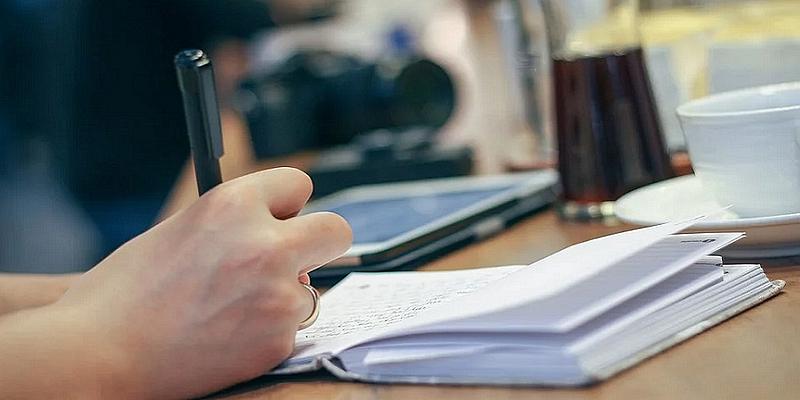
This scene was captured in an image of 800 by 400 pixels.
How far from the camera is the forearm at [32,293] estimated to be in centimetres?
89

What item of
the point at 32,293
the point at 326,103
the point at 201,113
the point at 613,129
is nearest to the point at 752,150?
the point at 613,129

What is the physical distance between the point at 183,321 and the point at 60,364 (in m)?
0.07

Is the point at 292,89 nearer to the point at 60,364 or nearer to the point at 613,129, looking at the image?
the point at 613,129

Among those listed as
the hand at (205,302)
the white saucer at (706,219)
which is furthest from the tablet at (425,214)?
the hand at (205,302)

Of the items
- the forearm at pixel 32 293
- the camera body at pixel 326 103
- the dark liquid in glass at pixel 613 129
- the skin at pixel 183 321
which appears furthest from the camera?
the camera body at pixel 326 103

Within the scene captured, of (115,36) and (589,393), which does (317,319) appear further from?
(115,36)

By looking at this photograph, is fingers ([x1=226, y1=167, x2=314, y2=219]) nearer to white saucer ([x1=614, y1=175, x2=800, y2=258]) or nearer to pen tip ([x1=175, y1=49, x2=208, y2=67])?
pen tip ([x1=175, y1=49, x2=208, y2=67])

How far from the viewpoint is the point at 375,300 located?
0.79 m

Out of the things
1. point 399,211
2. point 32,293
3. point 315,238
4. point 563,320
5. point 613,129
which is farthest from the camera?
point 399,211

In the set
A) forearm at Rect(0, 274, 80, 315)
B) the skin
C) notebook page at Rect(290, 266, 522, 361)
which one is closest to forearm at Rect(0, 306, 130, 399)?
the skin

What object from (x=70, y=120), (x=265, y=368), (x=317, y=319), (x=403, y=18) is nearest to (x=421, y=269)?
(x=317, y=319)

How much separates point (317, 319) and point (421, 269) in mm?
178

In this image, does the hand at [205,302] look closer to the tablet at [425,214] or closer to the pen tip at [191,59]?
the pen tip at [191,59]

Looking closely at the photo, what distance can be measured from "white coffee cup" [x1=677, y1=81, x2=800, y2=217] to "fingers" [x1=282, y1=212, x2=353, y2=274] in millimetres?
258
